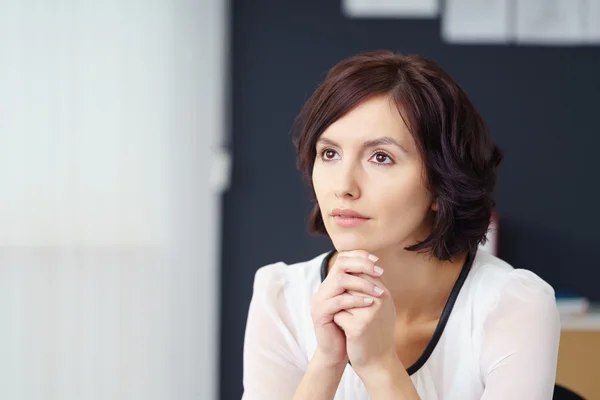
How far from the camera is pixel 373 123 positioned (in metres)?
1.28

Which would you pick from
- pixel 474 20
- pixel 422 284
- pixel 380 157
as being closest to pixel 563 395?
pixel 422 284

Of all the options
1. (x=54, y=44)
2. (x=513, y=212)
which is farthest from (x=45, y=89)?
(x=513, y=212)

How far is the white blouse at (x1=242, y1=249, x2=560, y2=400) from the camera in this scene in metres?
1.28

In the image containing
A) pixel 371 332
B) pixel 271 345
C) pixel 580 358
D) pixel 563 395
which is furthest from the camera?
pixel 580 358

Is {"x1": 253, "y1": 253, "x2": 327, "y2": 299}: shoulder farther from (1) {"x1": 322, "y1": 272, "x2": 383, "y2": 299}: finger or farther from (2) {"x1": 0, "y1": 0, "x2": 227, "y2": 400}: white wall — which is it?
(2) {"x1": 0, "y1": 0, "x2": 227, "y2": 400}: white wall

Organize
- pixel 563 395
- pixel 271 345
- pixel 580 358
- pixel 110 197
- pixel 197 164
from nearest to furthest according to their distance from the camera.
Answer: pixel 563 395 < pixel 271 345 < pixel 580 358 < pixel 110 197 < pixel 197 164

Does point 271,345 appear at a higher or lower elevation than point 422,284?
lower

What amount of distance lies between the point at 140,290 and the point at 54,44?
35.6 inches

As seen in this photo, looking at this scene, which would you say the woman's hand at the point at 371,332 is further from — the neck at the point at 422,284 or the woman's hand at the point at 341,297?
the neck at the point at 422,284

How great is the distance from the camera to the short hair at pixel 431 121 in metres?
1.30

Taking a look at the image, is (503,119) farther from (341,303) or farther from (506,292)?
(341,303)

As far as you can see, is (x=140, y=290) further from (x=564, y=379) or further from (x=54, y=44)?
(x=564, y=379)

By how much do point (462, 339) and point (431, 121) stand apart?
0.42m

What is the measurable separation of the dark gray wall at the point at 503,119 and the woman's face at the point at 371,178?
1.54 m
